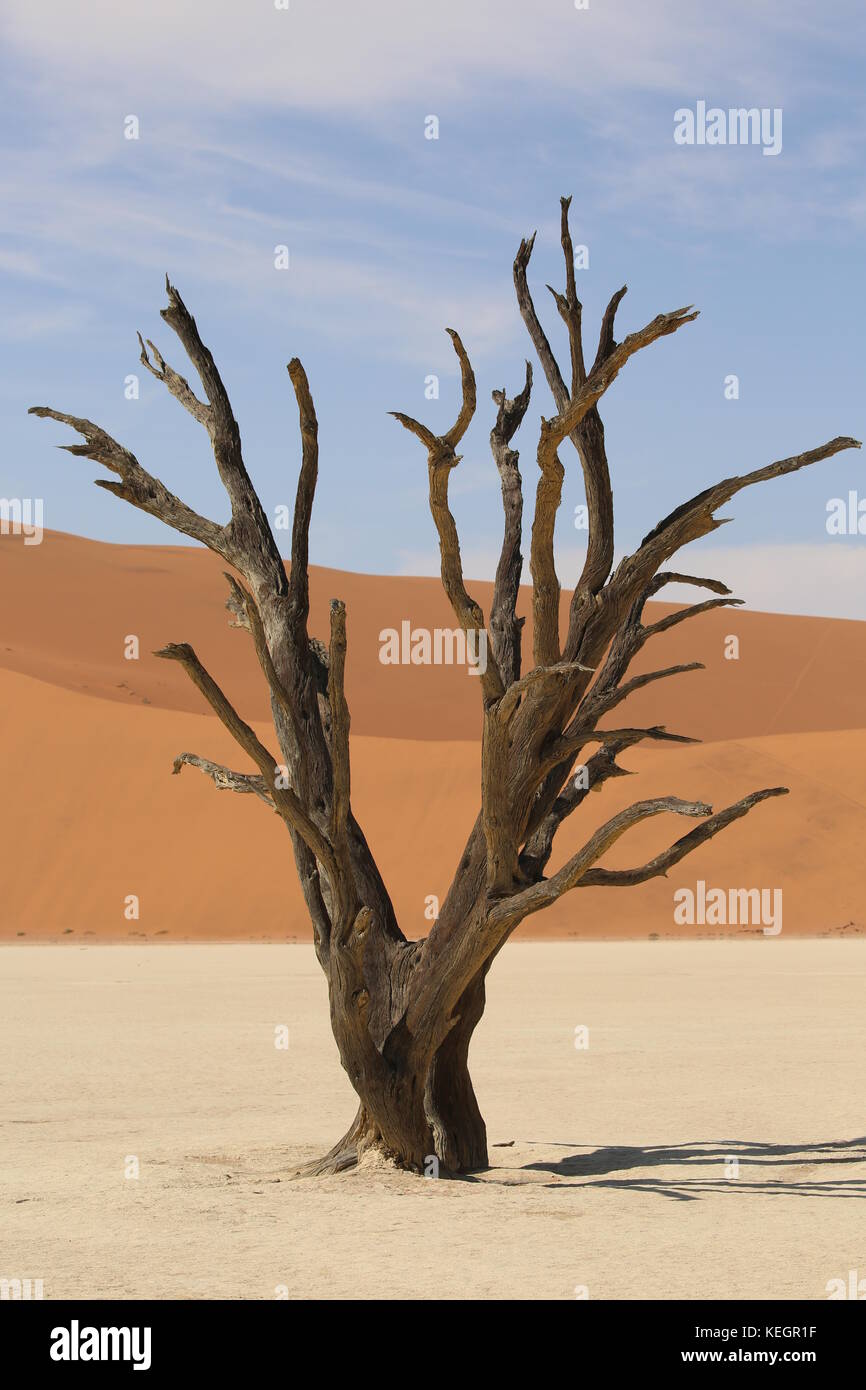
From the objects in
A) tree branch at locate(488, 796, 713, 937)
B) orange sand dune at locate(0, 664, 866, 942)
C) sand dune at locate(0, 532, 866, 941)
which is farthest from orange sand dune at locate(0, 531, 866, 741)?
tree branch at locate(488, 796, 713, 937)

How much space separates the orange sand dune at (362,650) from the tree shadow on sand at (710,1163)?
139ft

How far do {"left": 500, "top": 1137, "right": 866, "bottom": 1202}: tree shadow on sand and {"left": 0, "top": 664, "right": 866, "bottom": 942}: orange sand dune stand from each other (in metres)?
24.2

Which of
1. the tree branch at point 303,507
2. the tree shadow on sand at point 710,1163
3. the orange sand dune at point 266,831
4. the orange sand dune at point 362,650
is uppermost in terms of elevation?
the orange sand dune at point 362,650

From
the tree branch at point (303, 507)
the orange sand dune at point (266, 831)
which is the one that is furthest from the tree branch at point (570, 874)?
the orange sand dune at point (266, 831)

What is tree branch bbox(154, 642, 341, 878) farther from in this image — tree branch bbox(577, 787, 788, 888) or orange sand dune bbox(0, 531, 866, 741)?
orange sand dune bbox(0, 531, 866, 741)

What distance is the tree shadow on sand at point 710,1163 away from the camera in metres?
8.56

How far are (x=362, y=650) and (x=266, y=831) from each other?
36.9 m

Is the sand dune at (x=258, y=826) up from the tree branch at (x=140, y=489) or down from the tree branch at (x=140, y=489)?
down

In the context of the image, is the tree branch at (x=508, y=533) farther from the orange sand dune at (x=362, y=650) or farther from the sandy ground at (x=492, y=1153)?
the orange sand dune at (x=362, y=650)

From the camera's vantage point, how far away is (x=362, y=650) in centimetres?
7606

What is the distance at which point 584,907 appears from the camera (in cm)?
3716

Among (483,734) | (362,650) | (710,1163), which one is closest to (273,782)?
(483,734)

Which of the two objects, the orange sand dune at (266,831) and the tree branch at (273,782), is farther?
the orange sand dune at (266,831)
